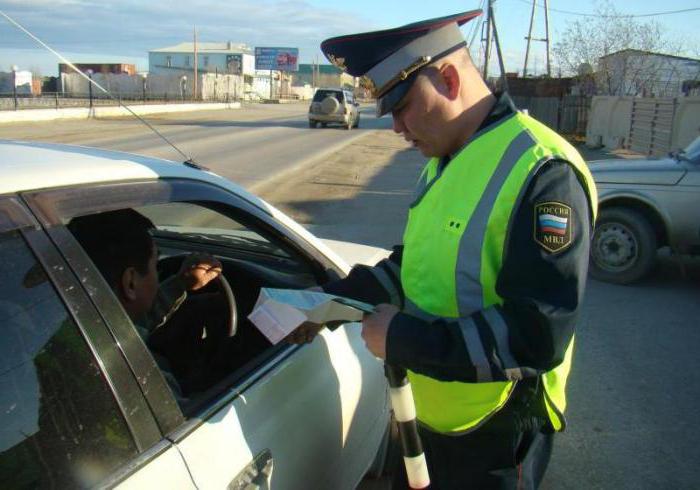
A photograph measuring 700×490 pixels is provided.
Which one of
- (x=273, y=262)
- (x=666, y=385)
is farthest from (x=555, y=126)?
(x=273, y=262)

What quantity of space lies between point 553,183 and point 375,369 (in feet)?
4.34

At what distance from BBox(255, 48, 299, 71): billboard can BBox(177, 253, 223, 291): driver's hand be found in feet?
314

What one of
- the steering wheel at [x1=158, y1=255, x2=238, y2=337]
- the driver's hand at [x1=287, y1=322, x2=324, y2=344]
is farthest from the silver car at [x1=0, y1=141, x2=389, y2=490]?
the steering wheel at [x1=158, y1=255, x2=238, y2=337]

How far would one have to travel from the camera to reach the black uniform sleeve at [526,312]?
1528mm

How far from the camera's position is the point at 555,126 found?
98.2 ft

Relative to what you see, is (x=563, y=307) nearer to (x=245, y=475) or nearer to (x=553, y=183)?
(x=553, y=183)

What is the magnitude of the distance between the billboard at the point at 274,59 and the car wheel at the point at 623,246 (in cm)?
9200

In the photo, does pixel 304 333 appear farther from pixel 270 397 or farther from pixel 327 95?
pixel 327 95

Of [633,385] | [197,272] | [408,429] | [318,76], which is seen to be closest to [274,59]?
[318,76]

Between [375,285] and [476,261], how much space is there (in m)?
0.61

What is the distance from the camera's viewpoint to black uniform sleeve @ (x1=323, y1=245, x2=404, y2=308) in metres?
2.17

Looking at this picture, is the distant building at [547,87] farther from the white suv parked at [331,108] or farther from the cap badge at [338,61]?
the cap badge at [338,61]

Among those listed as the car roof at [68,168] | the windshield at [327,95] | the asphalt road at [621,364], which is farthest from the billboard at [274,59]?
the car roof at [68,168]

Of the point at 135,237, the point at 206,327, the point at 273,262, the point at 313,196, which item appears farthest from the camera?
Answer: the point at 313,196
